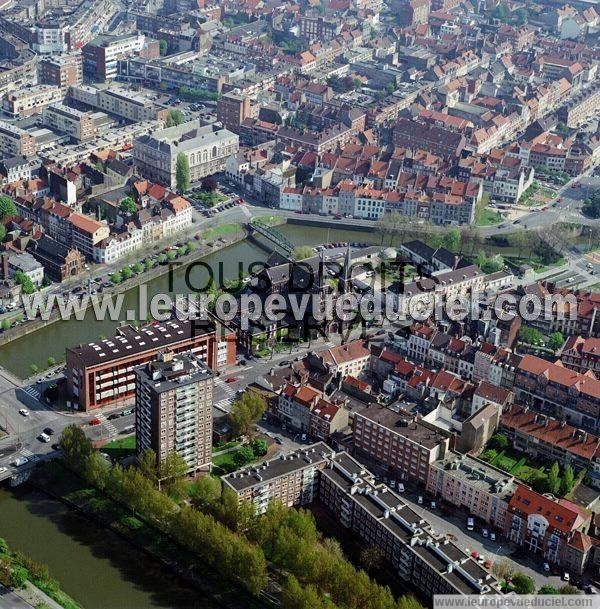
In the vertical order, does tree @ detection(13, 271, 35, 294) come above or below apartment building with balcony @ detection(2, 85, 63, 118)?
below

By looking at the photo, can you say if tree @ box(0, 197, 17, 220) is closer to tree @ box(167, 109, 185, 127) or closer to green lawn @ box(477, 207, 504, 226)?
tree @ box(167, 109, 185, 127)

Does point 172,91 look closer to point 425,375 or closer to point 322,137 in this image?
point 322,137

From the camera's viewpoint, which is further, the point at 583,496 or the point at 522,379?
the point at 522,379

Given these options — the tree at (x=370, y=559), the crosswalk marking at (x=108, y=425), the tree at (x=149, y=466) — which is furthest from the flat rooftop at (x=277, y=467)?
the crosswalk marking at (x=108, y=425)

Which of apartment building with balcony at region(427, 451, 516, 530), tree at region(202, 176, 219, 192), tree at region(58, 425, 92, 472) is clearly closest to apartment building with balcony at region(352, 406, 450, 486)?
apartment building with balcony at region(427, 451, 516, 530)

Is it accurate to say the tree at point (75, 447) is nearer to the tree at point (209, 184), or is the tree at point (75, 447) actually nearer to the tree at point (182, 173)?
the tree at point (182, 173)

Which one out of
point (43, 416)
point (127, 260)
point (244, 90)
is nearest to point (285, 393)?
point (43, 416)
